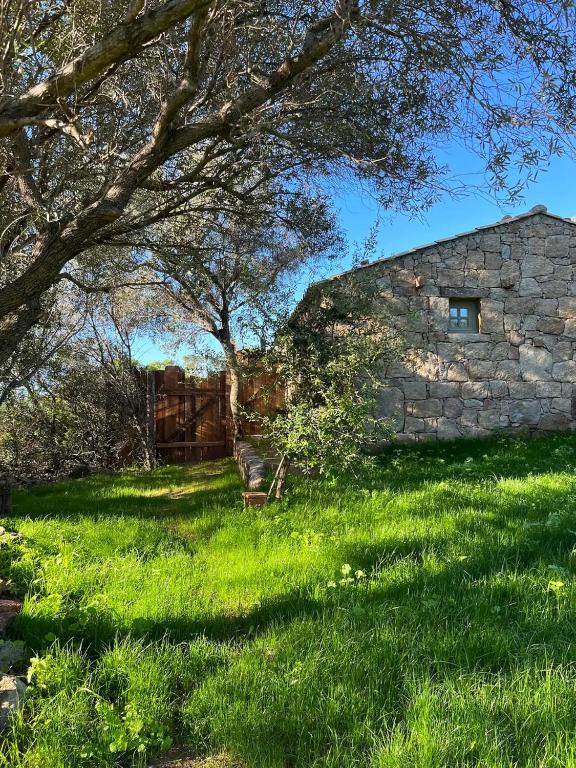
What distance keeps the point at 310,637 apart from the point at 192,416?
9.14 m

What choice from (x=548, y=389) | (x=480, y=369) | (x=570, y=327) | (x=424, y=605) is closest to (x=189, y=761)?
(x=424, y=605)

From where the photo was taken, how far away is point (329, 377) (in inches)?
225

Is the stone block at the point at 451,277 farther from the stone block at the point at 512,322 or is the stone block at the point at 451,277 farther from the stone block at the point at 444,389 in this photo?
the stone block at the point at 444,389

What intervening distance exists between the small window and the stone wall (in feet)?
0.50

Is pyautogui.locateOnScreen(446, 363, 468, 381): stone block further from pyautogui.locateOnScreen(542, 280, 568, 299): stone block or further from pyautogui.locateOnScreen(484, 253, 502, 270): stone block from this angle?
pyautogui.locateOnScreen(542, 280, 568, 299): stone block

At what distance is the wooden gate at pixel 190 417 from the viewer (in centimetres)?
1138

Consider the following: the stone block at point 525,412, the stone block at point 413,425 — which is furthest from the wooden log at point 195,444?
the stone block at point 525,412

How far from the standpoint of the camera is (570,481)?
6203mm

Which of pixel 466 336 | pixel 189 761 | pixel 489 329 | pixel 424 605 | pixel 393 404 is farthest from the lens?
pixel 489 329

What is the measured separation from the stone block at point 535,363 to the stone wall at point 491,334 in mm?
19

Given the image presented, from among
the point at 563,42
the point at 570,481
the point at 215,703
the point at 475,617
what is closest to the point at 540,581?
the point at 475,617

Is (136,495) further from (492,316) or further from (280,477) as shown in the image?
(492,316)

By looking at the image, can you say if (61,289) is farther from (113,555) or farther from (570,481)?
(570,481)

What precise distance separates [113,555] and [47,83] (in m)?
3.30
